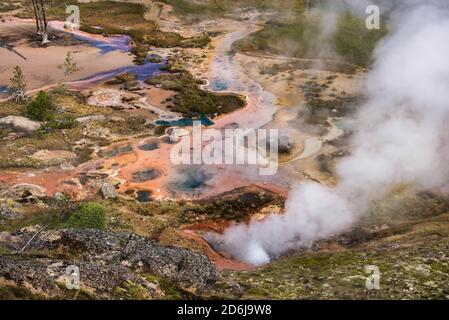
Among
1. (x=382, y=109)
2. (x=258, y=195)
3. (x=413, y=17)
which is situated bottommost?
(x=258, y=195)

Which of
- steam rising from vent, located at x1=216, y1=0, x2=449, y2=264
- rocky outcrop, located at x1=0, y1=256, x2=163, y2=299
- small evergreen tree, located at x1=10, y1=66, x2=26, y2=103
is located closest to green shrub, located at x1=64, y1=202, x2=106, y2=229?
rocky outcrop, located at x1=0, y1=256, x2=163, y2=299

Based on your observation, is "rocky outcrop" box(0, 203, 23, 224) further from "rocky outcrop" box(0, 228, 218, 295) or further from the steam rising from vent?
the steam rising from vent

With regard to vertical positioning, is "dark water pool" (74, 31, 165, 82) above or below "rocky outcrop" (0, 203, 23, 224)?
above

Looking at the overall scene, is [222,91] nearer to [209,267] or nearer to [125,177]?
[125,177]

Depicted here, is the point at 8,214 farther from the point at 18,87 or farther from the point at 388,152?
the point at 18,87

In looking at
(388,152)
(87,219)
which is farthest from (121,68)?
(87,219)

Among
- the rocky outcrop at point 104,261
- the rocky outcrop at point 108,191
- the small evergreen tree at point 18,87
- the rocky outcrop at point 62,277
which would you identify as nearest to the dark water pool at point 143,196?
the rocky outcrop at point 108,191
